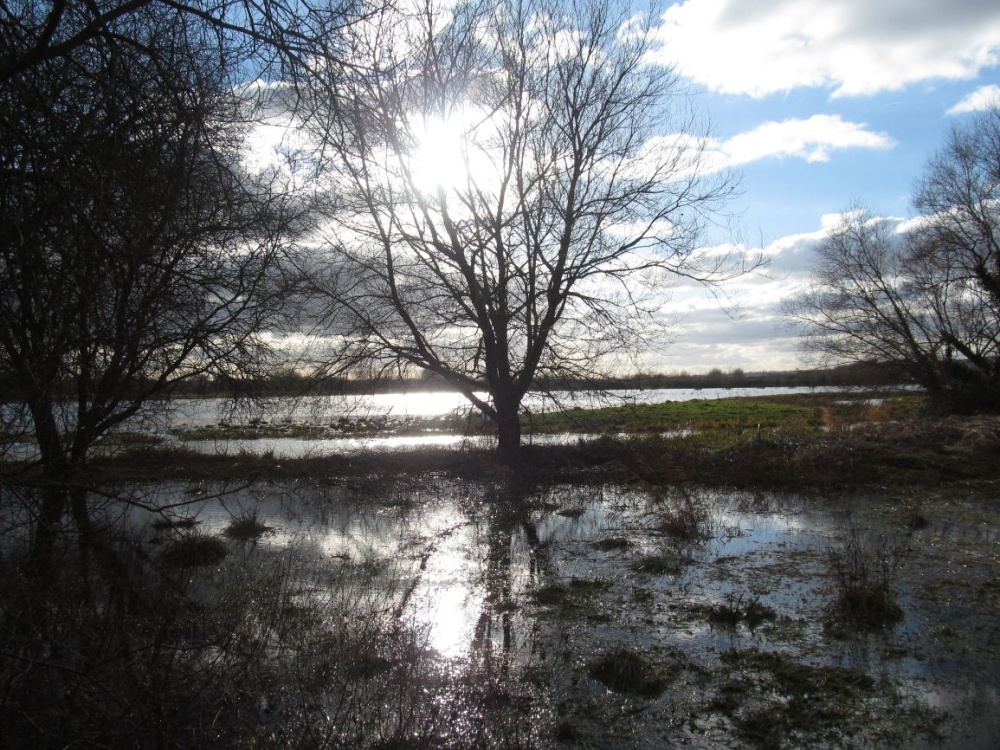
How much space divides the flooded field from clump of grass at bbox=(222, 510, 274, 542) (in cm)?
7

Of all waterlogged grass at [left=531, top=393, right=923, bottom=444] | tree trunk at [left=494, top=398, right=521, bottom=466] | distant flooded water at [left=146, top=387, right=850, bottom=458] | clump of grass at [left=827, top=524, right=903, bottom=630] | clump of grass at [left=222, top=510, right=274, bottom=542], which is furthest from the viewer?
waterlogged grass at [left=531, top=393, right=923, bottom=444]

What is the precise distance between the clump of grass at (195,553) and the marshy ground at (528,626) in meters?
0.04

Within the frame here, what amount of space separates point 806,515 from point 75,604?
30.8 ft

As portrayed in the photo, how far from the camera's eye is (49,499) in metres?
4.99

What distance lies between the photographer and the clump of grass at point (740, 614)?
6101 mm

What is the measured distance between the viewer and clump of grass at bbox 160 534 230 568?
25.8 feet

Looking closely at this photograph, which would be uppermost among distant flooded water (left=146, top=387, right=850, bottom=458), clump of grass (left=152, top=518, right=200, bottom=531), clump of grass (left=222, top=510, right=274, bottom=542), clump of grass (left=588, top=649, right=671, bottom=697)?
distant flooded water (left=146, top=387, right=850, bottom=458)

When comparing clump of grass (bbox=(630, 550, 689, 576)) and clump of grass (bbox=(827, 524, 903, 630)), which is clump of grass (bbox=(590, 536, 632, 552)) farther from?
clump of grass (bbox=(827, 524, 903, 630))

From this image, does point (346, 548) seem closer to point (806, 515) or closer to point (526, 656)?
point (526, 656)

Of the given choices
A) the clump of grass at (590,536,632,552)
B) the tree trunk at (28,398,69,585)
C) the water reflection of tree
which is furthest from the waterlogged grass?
the tree trunk at (28,398,69,585)

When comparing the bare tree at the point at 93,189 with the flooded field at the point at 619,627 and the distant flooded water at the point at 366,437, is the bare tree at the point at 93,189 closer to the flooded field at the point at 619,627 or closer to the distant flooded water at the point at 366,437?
the flooded field at the point at 619,627

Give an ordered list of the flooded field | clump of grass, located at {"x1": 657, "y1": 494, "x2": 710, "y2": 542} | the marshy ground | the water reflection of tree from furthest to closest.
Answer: clump of grass, located at {"x1": 657, "y1": 494, "x2": 710, "y2": 542}, the water reflection of tree, the flooded field, the marshy ground

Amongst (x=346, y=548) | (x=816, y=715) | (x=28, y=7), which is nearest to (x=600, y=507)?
(x=346, y=548)

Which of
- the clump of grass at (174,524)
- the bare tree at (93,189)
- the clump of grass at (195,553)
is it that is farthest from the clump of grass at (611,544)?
the bare tree at (93,189)
